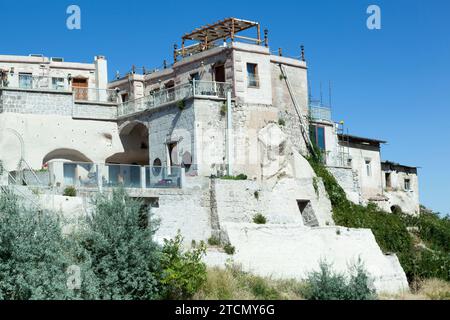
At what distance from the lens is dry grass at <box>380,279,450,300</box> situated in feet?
118

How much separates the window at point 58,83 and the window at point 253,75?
31.9 feet

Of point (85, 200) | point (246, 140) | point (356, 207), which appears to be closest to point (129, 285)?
point (85, 200)

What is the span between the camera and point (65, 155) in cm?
4400

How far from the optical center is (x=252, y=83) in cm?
4331

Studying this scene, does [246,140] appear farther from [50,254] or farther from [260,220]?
[50,254]

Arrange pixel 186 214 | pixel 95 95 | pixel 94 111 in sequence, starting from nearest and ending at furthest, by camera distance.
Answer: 1. pixel 186 214
2. pixel 94 111
3. pixel 95 95

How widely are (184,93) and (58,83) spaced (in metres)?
7.60

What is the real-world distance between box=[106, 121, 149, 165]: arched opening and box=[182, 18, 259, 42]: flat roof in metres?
5.65

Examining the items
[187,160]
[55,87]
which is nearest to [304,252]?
[187,160]

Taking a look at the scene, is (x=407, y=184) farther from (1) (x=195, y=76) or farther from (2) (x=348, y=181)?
(1) (x=195, y=76)

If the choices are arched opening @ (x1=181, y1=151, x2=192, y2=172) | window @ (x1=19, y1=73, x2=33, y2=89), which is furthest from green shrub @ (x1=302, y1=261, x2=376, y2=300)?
window @ (x1=19, y1=73, x2=33, y2=89)

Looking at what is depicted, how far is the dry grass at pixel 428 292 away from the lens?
36.1 m

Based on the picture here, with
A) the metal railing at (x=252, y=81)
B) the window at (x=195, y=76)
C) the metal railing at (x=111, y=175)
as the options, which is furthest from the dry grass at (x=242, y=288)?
the window at (x=195, y=76)
